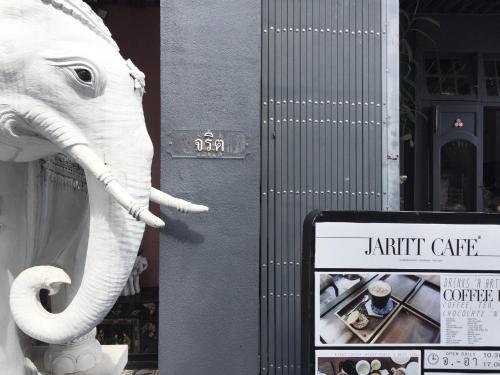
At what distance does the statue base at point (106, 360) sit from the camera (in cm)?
204

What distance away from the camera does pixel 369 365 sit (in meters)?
1.84

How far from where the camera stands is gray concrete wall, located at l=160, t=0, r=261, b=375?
2820 millimetres

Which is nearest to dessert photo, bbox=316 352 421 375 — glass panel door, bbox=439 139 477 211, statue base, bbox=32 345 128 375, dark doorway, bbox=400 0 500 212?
statue base, bbox=32 345 128 375

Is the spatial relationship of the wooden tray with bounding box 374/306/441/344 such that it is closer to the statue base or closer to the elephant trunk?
the elephant trunk

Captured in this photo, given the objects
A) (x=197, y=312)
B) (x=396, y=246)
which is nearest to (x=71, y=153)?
(x=396, y=246)

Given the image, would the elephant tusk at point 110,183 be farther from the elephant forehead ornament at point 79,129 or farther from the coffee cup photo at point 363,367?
the coffee cup photo at point 363,367

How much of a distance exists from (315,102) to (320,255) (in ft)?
4.28

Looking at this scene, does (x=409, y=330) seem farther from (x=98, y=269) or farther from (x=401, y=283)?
(x=98, y=269)

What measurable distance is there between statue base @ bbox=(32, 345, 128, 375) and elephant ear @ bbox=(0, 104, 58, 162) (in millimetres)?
819

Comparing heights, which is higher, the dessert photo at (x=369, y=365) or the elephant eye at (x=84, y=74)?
the elephant eye at (x=84, y=74)

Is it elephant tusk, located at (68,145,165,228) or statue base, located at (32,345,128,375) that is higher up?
elephant tusk, located at (68,145,165,228)

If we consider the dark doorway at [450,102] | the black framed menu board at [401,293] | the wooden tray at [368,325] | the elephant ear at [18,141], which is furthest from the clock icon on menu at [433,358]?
the dark doorway at [450,102]

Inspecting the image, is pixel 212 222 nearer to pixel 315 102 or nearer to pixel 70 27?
pixel 315 102

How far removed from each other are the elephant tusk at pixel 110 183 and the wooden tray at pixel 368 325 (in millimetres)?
738
